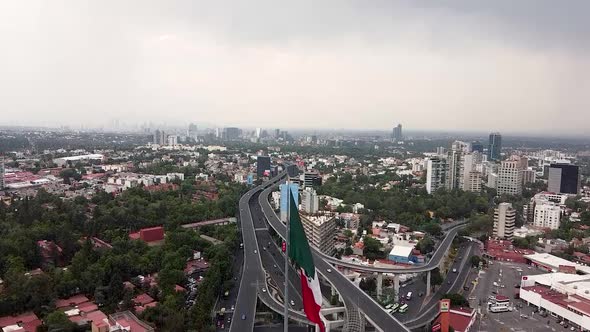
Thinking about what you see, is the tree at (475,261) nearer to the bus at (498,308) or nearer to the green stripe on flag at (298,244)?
the bus at (498,308)

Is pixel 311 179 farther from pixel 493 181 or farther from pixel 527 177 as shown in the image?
pixel 527 177

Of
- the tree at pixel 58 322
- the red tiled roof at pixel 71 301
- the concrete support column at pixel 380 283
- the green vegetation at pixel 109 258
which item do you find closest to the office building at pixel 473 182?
the green vegetation at pixel 109 258

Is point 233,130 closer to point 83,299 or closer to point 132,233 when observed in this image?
point 132,233

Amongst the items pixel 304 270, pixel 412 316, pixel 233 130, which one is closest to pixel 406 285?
pixel 412 316

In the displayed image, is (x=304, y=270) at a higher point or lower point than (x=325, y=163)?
higher

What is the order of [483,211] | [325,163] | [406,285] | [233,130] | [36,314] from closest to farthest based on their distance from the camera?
[36,314], [406,285], [483,211], [325,163], [233,130]

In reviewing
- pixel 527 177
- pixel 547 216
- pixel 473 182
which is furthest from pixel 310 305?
pixel 527 177
